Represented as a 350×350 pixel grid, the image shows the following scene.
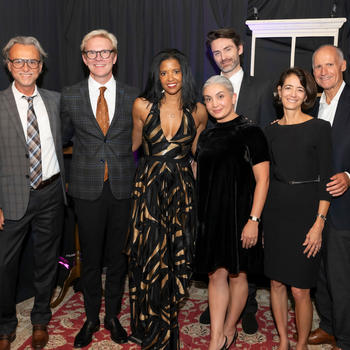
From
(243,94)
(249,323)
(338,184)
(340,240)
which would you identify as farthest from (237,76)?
(249,323)

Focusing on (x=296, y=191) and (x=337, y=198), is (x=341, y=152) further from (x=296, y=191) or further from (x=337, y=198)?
(x=296, y=191)

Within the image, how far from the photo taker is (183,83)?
2469 millimetres

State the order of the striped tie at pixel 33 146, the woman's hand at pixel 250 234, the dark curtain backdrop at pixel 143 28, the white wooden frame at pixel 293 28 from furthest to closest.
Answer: the dark curtain backdrop at pixel 143 28 → the white wooden frame at pixel 293 28 → the striped tie at pixel 33 146 → the woman's hand at pixel 250 234

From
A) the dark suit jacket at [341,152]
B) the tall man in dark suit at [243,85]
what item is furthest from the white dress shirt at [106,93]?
the dark suit jacket at [341,152]

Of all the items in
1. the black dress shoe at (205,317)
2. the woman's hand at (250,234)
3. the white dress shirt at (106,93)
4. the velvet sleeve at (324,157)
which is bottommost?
the black dress shoe at (205,317)

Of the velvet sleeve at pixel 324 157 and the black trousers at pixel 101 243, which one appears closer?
the velvet sleeve at pixel 324 157

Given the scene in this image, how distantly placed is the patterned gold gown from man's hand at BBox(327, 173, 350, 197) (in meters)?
0.81

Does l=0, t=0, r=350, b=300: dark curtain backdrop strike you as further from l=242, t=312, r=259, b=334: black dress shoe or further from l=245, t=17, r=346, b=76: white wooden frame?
l=242, t=312, r=259, b=334: black dress shoe

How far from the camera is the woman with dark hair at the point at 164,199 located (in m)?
2.41

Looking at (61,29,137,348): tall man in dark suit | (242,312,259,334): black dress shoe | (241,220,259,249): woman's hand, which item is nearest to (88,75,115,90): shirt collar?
(61,29,137,348): tall man in dark suit

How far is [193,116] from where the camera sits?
253cm

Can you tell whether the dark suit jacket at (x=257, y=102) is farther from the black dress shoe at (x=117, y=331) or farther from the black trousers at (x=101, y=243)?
the black dress shoe at (x=117, y=331)

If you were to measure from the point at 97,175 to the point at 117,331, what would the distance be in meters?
1.11

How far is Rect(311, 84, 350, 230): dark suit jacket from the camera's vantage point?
236cm
